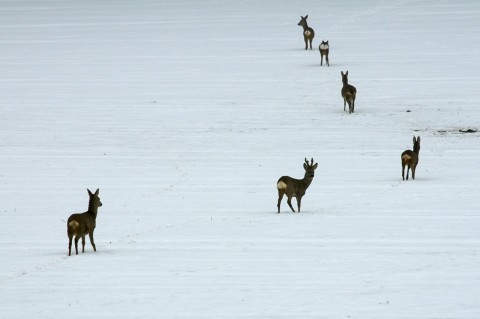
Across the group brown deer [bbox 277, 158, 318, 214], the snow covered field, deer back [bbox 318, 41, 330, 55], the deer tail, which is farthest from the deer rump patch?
deer back [bbox 318, 41, 330, 55]

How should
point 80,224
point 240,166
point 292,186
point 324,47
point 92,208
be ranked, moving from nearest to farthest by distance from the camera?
point 80,224 → point 92,208 → point 292,186 → point 240,166 → point 324,47

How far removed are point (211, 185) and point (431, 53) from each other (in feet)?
60.8

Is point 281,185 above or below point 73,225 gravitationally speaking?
above

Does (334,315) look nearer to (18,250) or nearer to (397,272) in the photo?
(397,272)

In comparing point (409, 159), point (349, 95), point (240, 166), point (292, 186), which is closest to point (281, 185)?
point (292, 186)

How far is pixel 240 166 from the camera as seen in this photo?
21.8m

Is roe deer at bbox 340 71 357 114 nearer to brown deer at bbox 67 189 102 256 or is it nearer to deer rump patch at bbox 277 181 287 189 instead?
deer rump patch at bbox 277 181 287 189

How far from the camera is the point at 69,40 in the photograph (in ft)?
142

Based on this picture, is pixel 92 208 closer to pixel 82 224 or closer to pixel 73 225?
pixel 82 224

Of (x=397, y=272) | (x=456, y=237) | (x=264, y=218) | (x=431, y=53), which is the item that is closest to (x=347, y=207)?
(x=264, y=218)

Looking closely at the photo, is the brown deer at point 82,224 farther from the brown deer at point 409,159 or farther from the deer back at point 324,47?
the deer back at point 324,47

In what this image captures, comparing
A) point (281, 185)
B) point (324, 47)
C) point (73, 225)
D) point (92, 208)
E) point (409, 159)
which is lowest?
point (73, 225)

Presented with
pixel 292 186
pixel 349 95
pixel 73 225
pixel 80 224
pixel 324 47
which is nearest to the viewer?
pixel 73 225

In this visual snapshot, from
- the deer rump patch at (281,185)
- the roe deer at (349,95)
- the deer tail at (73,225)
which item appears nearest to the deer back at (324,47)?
the roe deer at (349,95)
